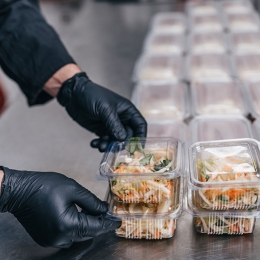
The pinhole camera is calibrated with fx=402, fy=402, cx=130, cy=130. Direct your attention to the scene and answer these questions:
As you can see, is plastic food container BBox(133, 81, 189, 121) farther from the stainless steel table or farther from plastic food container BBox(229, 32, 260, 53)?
plastic food container BBox(229, 32, 260, 53)

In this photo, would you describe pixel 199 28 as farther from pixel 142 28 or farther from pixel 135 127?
pixel 135 127

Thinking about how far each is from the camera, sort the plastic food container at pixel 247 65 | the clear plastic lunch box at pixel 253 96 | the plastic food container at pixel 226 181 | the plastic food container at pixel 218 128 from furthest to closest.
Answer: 1. the plastic food container at pixel 247 65
2. the clear plastic lunch box at pixel 253 96
3. the plastic food container at pixel 218 128
4. the plastic food container at pixel 226 181

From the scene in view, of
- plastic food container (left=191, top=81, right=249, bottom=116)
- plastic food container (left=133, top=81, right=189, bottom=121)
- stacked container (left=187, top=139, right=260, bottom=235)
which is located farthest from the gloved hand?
plastic food container (left=191, top=81, right=249, bottom=116)

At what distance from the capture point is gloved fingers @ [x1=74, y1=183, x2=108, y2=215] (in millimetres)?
1215

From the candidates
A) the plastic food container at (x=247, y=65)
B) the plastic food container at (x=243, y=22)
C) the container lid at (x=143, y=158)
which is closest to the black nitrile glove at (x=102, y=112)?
the container lid at (x=143, y=158)

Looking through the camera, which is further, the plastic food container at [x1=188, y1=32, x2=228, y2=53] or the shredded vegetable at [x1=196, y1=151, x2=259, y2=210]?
the plastic food container at [x1=188, y1=32, x2=228, y2=53]

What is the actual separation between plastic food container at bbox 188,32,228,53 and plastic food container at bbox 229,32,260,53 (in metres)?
0.05

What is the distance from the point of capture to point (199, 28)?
9.29ft

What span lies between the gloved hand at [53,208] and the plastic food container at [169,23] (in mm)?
1888

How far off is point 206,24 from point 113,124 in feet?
5.46

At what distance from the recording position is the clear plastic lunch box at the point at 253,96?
5.82 ft

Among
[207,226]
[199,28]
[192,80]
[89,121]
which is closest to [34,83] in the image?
[89,121]

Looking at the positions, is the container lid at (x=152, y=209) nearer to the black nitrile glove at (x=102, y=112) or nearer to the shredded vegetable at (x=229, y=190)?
the shredded vegetable at (x=229, y=190)

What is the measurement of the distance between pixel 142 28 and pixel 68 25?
0.65 metres
